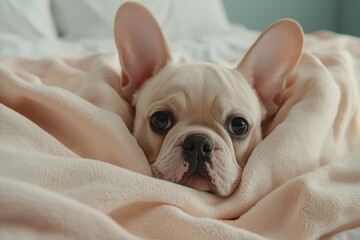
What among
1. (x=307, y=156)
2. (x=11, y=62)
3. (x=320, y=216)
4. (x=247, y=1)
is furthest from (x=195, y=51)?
(x=247, y=1)

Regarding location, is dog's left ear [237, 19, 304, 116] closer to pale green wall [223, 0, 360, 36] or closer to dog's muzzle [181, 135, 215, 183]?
dog's muzzle [181, 135, 215, 183]

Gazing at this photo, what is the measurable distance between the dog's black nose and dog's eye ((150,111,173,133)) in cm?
11

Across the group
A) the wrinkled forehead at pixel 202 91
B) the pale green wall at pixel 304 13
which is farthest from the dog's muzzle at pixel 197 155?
the pale green wall at pixel 304 13

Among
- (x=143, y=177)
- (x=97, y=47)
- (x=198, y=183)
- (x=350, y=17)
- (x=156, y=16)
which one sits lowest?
(x=350, y=17)

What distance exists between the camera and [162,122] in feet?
2.76

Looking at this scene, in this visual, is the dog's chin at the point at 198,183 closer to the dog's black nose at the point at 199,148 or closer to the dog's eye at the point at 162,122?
the dog's black nose at the point at 199,148

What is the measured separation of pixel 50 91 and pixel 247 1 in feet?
9.45

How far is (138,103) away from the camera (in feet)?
3.09

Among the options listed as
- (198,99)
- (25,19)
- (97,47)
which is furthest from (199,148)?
(25,19)

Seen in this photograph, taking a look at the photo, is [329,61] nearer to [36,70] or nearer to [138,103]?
[138,103]

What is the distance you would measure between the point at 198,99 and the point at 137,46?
23cm

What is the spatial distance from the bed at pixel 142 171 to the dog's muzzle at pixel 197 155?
6cm

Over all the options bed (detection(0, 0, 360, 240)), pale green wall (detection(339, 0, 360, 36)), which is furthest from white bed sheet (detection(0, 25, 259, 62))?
pale green wall (detection(339, 0, 360, 36))

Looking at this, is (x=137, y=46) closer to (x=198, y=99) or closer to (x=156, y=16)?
(x=198, y=99)
